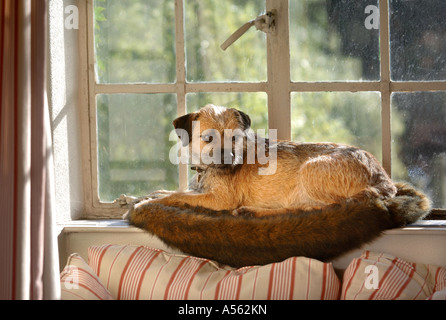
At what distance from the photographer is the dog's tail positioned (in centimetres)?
193

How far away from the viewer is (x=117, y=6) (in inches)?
96.1

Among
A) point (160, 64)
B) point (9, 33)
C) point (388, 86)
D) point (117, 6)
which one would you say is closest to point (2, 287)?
point (9, 33)

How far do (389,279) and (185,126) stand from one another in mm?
983

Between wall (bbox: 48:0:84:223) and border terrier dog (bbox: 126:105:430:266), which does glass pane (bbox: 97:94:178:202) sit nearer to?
wall (bbox: 48:0:84:223)

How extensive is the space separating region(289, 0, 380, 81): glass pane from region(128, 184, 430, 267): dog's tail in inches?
25.3

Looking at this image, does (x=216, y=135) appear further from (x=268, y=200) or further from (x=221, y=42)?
(x=221, y=42)

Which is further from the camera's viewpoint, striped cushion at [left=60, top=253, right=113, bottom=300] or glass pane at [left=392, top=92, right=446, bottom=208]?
glass pane at [left=392, top=92, right=446, bottom=208]

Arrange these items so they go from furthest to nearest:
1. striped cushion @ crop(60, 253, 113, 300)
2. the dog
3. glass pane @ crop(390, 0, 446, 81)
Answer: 1. glass pane @ crop(390, 0, 446, 81)
2. the dog
3. striped cushion @ crop(60, 253, 113, 300)

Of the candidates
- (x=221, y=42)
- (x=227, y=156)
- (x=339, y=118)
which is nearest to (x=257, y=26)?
(x=221, y=42)

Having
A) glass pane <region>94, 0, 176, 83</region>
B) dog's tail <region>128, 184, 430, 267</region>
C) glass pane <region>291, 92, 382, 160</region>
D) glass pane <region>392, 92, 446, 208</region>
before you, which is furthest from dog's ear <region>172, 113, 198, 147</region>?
glass pane <region>392, 92, 446, 208</region>

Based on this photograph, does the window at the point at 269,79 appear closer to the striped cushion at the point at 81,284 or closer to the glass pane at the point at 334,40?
the glass pane at the point at 334,40

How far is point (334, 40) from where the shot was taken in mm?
2311

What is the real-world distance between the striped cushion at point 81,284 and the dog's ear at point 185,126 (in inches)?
25.0

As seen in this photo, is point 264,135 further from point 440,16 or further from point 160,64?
point 440,16
